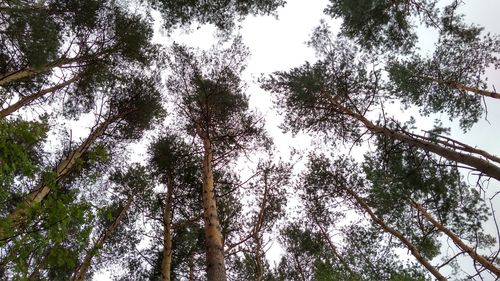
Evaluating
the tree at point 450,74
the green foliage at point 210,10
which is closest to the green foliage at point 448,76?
the tree at point 450,74

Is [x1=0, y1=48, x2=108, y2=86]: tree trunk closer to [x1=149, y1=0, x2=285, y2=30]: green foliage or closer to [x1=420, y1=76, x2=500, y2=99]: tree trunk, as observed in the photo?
[x1=149, y1=0, x2=285, y2=30]: green foliage

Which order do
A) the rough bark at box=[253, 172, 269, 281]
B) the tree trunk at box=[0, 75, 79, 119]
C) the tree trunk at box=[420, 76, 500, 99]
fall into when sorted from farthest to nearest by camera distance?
the rough bark at box=[253, 172, 269, 281] → the tree trunk at box=[420, 76, 500, 99] → the tree trunk at box=[0, 75, 79, 119]

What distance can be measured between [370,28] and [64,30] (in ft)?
26.1

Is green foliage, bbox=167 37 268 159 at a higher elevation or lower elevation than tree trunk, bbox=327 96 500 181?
higher

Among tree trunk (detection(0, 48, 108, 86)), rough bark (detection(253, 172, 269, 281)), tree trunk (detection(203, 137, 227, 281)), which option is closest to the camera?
tree trunk (detection(203, 137, 227, 281))

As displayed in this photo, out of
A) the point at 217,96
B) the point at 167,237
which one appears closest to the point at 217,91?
the point at 217,96

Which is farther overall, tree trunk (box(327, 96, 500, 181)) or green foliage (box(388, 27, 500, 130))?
green foliage (box(388, 27, 500, 130))

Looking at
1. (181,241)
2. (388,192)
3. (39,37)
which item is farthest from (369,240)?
(39,37)

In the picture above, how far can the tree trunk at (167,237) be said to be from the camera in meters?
8.94

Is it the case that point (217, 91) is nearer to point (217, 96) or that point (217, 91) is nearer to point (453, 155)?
point (217, 96)

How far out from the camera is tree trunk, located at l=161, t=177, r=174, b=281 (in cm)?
894

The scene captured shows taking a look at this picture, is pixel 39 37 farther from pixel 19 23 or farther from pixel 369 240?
pixel 369 240

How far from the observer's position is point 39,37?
24.0ft


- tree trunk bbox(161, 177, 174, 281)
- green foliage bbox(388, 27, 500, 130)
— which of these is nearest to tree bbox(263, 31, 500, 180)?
green foliage bbox(388, 27, 500, 130)
